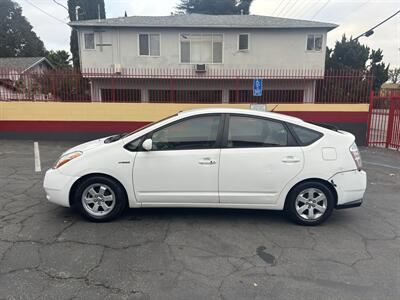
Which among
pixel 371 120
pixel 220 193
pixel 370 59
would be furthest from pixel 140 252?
pixel 370 59

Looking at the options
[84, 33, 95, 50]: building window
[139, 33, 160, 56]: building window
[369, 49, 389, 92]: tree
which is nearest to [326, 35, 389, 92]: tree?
[369, 49, 389, 92]: tree

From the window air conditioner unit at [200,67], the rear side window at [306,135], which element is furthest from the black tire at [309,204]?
the window air conditioner unit at [200,67]

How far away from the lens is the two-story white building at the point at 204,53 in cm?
1585

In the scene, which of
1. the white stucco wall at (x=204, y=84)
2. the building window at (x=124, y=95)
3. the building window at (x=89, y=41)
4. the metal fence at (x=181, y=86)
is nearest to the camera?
the metal fence at (x=181, y=86)

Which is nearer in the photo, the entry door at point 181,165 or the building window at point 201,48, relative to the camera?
the entry door at point 181,165

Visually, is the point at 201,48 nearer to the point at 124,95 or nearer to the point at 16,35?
the point at 124,95

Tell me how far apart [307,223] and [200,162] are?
5.29 feet

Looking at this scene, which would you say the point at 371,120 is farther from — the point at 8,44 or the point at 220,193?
the point at 8,44

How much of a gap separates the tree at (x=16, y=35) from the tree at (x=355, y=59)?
1625 inches

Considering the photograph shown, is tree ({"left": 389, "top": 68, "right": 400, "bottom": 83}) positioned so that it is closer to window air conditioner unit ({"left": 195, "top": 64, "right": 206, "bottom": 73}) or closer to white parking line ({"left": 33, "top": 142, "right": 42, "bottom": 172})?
window air conditioner unit ({"left": 195, "top": 64, "right": 206, "bottom": 73})

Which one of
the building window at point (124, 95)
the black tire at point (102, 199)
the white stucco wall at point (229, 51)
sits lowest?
the black tire at point (102, 199)

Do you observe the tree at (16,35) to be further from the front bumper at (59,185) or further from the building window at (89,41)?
the front bumper at (59,185)

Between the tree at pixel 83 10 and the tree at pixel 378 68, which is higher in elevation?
the tree at pixel 83 10

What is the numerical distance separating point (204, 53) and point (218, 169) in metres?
14.1
